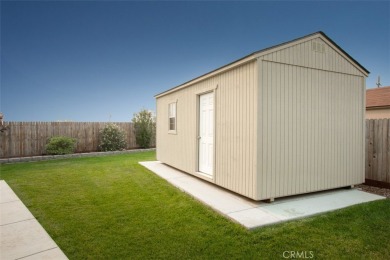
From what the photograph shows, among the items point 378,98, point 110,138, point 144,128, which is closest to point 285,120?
point 110,138

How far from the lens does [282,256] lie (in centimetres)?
269

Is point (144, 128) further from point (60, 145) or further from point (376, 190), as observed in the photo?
point (376, 190)

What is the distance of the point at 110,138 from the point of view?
1296 cm

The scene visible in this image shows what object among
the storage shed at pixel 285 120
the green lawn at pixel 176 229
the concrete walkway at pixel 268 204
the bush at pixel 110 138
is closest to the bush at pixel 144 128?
the bush at pixel 110 138

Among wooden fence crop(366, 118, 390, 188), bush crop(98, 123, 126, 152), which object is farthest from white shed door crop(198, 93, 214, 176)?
bush crop(98, 123, 126, 152)

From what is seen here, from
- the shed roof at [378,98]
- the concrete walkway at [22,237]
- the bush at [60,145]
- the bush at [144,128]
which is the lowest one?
the concrete walkway at [22,237]

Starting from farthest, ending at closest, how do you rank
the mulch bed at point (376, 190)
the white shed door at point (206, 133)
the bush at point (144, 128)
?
the bush at point (144, 128) < the white shed door at point (206, 133) < the mulch bed at point (376, 190)

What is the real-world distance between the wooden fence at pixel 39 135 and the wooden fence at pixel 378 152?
12224 mm

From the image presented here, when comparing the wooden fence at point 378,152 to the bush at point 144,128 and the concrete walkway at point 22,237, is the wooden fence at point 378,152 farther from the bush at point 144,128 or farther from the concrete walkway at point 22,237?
the bush at point 144,128

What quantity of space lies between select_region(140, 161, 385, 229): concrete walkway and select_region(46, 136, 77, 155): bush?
7.82 meters

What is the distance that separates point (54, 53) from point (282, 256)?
53.5 feet

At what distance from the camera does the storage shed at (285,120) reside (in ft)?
14.5

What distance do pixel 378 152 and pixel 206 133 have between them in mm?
4473

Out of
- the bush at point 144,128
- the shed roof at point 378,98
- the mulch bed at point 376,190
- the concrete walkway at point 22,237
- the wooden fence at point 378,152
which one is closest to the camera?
the concrete walkway at point 22,237
